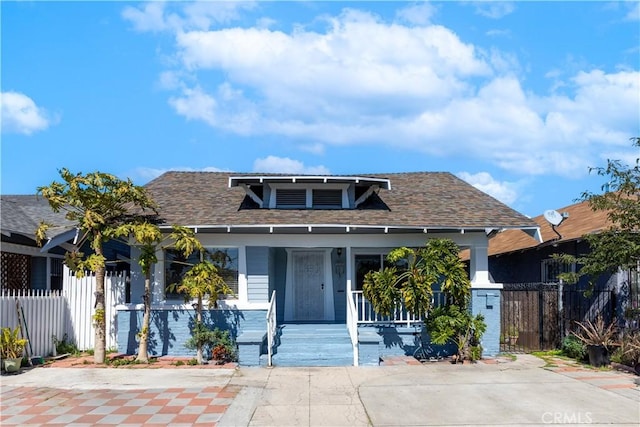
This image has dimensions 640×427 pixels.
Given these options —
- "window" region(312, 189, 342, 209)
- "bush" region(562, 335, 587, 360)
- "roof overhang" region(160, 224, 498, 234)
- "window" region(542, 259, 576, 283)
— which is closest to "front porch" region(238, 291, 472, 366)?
"roof overhang" region(160, 224, 498, 234)

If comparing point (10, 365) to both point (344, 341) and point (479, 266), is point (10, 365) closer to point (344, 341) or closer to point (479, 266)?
point (344, 341)

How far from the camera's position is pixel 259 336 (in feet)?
40.1

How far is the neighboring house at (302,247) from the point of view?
1320 cm

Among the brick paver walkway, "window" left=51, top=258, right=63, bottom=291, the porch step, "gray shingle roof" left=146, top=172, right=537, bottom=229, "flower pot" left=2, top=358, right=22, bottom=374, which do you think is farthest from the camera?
"window" left=51, top=258, right=63, bottom=291

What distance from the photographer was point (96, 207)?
12.2 metres

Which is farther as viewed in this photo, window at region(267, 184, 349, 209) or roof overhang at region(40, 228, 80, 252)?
window at region(267, 184, 349, 209)

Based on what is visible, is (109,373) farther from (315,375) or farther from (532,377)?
(532,377)

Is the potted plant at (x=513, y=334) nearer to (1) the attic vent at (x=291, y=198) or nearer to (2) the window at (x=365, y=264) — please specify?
(2) the window at (x=365, y=264)

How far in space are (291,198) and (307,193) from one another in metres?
0.45

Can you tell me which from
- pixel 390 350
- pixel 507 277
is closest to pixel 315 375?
pixel 390 350

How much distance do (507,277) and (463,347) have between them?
9310mm

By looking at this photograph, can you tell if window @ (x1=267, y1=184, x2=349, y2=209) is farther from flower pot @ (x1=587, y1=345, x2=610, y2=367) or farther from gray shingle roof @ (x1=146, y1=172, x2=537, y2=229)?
flower pot @ (x1=587, y1=345, x2=610, y2=367)

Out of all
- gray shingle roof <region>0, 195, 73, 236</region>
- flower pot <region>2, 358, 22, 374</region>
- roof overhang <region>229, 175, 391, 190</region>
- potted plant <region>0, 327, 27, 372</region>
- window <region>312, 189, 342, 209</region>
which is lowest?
flower pot <region>2, 358, 22, 374</region>

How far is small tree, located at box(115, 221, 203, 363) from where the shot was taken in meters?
11.9
